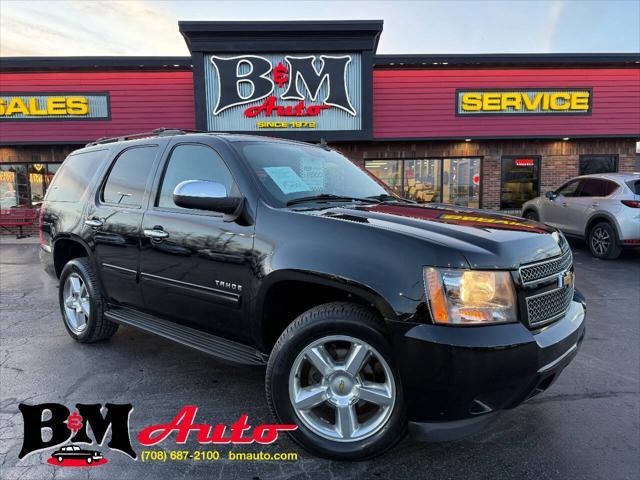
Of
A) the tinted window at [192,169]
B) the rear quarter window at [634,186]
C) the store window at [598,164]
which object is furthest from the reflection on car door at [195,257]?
the store window at [598,164]

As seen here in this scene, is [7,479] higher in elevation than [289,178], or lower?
lower

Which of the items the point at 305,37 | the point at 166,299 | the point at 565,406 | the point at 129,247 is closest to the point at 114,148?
the point at 129,247

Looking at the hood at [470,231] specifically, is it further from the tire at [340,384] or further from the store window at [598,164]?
the store window at [598,164]

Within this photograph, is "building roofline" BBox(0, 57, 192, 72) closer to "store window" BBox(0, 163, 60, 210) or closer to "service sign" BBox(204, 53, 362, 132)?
"service sign" BBox(204, 53, 362, 132)

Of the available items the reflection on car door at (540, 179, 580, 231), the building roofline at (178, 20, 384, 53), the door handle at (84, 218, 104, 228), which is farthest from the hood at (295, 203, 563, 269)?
the building roofline at (178, 20, 384, 53)

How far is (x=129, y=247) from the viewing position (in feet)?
11.8

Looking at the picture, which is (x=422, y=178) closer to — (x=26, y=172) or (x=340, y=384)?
(x=26, y=172)

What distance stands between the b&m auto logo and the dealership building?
1088 centimetres

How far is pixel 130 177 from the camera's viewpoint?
3.85 m

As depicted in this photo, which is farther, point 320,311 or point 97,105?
point 97,105

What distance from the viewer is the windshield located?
9.80 ft

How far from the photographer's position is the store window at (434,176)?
47.4ft

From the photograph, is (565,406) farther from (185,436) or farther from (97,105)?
(97,105)

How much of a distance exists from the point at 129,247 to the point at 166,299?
23.7 inches
